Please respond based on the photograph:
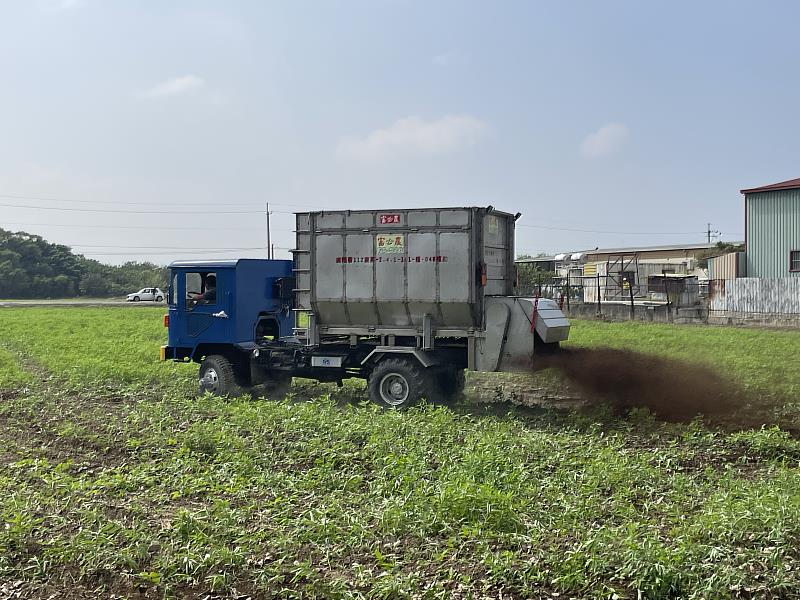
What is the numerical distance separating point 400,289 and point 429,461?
15.3ft

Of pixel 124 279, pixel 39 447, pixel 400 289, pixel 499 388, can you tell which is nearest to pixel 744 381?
pixel 499 388

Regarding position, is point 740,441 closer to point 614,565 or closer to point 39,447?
point 614,565

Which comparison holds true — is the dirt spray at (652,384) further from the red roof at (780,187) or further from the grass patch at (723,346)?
the red roof at (780,187)

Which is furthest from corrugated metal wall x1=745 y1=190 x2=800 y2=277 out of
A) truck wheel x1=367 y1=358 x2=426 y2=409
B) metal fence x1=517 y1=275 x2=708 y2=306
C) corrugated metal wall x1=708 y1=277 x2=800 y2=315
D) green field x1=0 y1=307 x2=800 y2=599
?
truck wheel x1=367 y1=358 x2=426 y2=409

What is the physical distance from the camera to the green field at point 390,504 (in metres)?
5.72

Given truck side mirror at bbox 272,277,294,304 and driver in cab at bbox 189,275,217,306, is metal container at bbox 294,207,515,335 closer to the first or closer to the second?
truck side mirror at bbox 272,277,294,304

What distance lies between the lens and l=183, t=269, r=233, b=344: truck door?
14688 mm

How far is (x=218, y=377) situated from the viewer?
48.3 ft

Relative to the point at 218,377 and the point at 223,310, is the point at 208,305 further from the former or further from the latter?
the point at 218,377

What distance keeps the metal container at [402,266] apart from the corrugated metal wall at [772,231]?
28.8 meters

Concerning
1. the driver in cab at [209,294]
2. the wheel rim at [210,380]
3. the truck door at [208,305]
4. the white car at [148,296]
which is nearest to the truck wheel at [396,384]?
the truck door at [208,305]

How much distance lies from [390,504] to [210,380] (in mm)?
8444

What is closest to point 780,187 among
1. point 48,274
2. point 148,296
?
point 148,296

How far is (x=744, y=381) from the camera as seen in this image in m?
14.9
